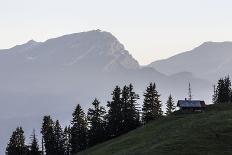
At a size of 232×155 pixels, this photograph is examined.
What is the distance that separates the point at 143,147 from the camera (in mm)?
88750

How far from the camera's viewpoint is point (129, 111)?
143750mm

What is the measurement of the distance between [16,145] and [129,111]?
3027 cm

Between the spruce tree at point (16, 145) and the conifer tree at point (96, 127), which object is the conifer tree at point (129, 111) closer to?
the conifer tree at point (96, 127)

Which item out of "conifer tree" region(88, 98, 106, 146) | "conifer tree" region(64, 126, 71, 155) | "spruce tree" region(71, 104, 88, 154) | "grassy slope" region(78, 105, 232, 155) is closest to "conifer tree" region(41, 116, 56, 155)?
"conifer tree" region(64, 126, 71, 155)

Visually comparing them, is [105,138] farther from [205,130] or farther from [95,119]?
[205,130]

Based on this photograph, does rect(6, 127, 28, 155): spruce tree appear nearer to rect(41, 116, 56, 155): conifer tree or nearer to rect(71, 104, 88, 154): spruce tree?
rect(41, 116, 56, 155): conifer tree

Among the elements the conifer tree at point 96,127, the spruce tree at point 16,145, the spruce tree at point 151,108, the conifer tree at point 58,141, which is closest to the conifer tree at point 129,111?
the spruce tree at point 151,108

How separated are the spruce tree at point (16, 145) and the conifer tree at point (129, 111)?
26469 millimetres

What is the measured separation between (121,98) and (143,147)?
5736cm

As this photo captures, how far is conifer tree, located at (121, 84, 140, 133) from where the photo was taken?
14188 centimetres

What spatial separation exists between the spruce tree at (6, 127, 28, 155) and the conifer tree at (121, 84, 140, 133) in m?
26.5

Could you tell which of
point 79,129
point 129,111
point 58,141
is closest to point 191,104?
point 129,111

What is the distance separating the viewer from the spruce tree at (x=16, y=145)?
140 metres

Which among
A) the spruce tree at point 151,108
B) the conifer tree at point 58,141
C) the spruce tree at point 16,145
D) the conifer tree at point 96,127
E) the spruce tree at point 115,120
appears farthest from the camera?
the conifer tree at point 58,141
